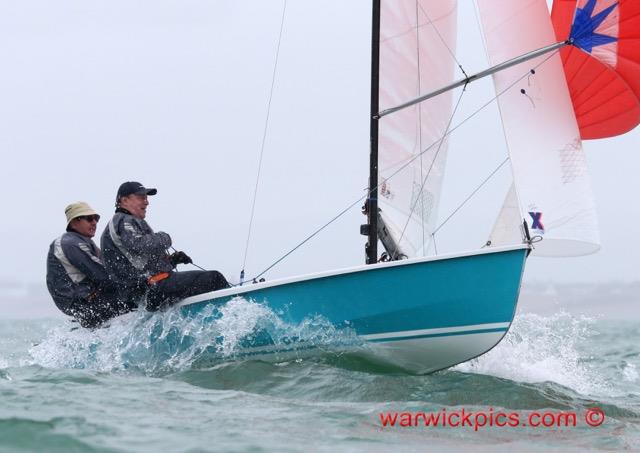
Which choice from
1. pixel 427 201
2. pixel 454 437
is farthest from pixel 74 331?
pixel 454 437

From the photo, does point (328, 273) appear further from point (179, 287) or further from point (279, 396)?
point (179, 287)

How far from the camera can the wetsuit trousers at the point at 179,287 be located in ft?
20.9

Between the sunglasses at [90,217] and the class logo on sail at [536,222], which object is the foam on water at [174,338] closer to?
the sunglasses at [90,217]

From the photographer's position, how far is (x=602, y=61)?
21.5 ft

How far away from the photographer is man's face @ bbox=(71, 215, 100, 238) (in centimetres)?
679

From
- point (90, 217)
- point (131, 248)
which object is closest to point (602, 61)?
point (131, 248)

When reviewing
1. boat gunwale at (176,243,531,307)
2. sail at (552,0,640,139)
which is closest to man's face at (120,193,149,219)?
boat gunwale at (176,243,531,307)

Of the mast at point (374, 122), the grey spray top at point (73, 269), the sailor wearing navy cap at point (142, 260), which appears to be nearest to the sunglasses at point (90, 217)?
the grey spray top at point (73, 269)

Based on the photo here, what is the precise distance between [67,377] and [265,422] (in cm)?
183

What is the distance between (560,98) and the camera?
21.2 ft

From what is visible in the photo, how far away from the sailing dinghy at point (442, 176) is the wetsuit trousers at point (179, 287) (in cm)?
12

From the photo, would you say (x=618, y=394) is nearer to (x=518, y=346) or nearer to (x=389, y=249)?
(x=518, y=346)

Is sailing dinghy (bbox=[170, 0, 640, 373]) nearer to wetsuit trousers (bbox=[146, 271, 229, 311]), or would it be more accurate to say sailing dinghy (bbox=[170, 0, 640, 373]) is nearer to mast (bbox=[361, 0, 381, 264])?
mast (bbox=[361, 0, 381, 264])

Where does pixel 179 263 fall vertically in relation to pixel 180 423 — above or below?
above
